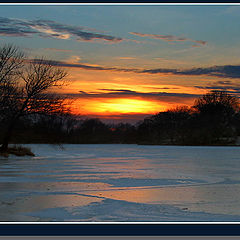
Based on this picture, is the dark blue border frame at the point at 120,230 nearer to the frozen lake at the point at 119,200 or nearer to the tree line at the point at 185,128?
the frozen lake at the point at 119,200

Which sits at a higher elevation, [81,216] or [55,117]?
[55,117]

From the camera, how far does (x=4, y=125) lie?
29.1 metres

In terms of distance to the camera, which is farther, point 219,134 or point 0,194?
point 219,134

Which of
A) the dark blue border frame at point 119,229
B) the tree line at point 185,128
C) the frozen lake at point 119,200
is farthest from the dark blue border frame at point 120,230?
the tree line at point 185,128

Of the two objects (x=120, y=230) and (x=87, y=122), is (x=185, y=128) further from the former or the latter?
(x=120, y=230)

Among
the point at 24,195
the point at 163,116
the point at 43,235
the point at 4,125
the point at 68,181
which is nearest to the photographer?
the point at 43,235

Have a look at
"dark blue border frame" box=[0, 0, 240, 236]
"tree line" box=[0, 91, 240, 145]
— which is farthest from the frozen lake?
"tree line" box=[0, 91, 240, 145]

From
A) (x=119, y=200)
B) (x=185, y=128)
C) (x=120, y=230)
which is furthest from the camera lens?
(x=185, y=128)

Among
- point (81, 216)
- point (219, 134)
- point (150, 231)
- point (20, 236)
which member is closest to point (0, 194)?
point (81, 216)

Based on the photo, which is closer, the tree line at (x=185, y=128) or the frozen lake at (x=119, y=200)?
the frozen lake at (x=119, y=200)

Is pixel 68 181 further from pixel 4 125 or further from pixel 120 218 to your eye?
pixel 4 125

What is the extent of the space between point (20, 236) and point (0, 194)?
4.37 m

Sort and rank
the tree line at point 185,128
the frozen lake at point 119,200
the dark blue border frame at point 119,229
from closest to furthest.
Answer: the dark blue border frame at point 119,229 < the frozen lake at point 119,200 < the tree line at point 185,128

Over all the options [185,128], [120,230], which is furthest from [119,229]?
[185,128]
